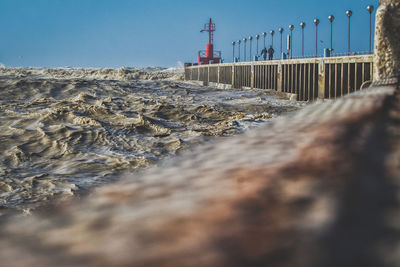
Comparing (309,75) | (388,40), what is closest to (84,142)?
(388,40)

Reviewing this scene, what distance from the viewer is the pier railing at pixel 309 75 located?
1409cm

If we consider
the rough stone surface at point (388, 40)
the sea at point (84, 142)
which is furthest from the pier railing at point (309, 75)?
the rough stone surface at point (388, 40)

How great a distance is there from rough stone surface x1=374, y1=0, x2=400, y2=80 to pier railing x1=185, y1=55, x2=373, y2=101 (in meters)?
5.01

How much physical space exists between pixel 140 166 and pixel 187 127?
12.1 ft

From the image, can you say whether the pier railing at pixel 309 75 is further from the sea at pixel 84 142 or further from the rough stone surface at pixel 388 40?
the rough stone surface at pixel 388 40

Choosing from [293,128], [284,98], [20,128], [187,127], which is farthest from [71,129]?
[284,98]

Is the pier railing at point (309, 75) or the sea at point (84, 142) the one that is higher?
the pier railing at point (309, 75)

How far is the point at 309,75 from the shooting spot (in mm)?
18156

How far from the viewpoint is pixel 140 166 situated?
5855 millimetres

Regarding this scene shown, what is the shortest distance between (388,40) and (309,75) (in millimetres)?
9977

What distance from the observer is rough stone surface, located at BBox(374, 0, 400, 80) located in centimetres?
809

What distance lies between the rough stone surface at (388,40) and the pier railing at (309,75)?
501cm

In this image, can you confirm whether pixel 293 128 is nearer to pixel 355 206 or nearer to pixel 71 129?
pixel 355 206

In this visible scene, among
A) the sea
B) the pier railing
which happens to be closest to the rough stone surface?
the sea
